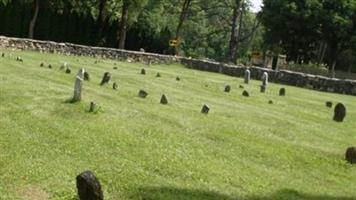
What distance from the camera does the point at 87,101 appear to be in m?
14.9

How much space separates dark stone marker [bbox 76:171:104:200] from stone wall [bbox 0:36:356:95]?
27.6 meters

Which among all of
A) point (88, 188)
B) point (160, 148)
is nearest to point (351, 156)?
point (160, 148)

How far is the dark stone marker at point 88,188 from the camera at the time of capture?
805 centimetres

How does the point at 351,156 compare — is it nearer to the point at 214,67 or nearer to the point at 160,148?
the point at 160,148

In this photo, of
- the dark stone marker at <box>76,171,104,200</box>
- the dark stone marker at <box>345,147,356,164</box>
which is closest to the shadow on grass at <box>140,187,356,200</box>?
the dark stone marker at <box>76,171,104,200</box>

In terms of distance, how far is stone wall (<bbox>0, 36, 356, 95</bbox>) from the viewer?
36.1 meters

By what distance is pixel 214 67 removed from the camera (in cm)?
4119

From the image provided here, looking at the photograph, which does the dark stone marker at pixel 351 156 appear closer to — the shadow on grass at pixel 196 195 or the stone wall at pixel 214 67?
the shadow on grass at pixel 196 195

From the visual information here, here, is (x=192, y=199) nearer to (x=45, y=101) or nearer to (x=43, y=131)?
(x=43, y=131)

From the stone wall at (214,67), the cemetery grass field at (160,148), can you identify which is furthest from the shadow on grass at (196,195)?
the stone wall at (214,67)

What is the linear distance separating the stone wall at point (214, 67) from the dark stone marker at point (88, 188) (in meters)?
27.6

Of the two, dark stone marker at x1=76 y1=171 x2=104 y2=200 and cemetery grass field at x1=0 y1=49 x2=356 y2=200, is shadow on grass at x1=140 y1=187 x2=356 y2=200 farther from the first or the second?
dark stone marker at x1=76 y1=171 x2=104 y2=200

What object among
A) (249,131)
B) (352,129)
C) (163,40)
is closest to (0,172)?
(249,131)

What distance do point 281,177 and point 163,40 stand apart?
2061 inches
